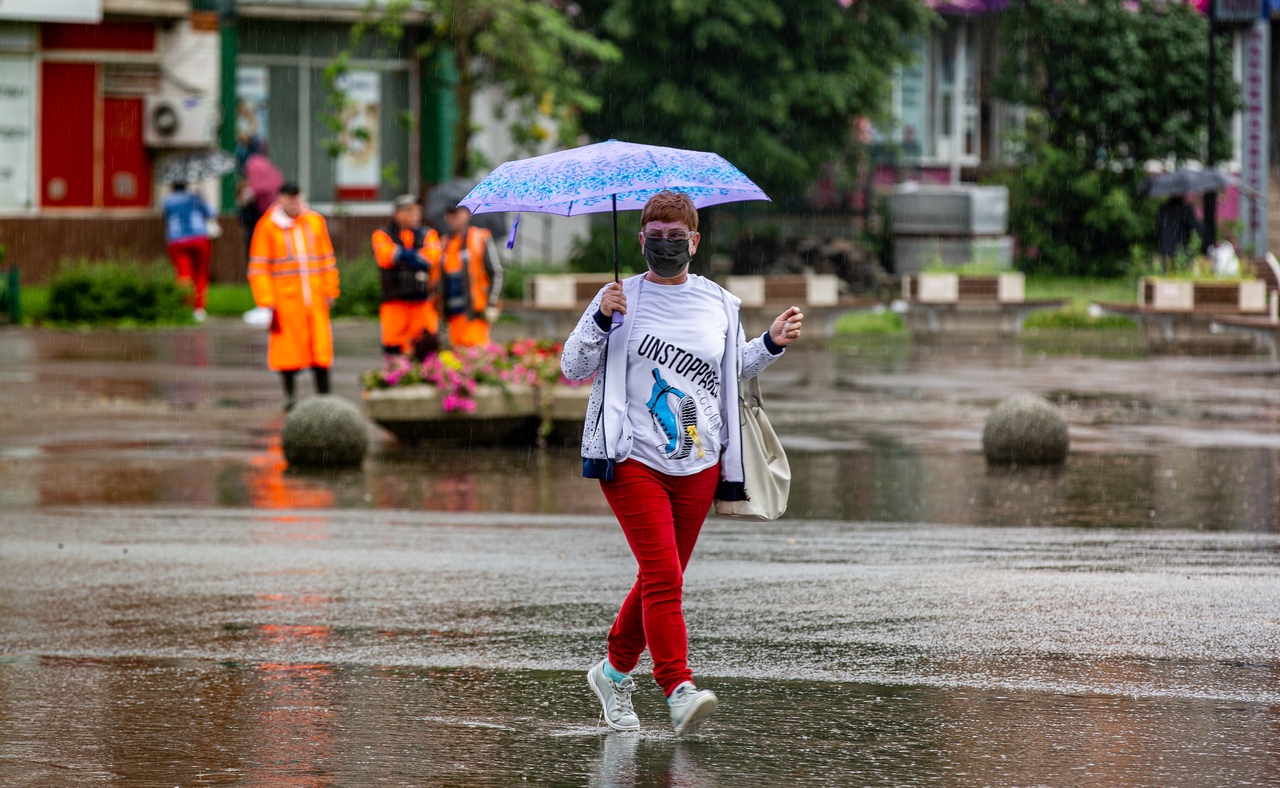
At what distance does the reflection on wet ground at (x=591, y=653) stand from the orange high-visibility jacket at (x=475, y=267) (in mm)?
6310

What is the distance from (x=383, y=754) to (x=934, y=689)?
204 centimetres

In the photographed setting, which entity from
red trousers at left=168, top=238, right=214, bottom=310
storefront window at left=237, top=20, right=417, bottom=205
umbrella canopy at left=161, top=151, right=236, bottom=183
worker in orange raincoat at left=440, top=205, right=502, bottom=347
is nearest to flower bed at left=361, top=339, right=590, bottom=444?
worker in orange raincoat at left=440, top=205, right=502, bottom=347

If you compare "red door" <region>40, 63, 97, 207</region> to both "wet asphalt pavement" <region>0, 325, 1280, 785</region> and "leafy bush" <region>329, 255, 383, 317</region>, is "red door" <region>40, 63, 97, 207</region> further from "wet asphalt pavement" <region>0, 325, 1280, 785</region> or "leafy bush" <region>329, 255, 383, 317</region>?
"wet asphalt pavement" <region>0, 325, 1280, 785</region>

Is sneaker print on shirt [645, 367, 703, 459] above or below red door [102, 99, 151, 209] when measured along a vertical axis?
below

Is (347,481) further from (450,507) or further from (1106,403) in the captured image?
(1106,403)

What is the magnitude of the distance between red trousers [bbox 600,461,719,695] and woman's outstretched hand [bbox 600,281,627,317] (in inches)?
19.3

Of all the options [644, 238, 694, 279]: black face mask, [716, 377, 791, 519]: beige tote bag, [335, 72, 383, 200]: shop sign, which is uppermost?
[335, 72, 383, 200]: shop sign

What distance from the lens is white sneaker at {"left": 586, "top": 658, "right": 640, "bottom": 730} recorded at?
249 inches

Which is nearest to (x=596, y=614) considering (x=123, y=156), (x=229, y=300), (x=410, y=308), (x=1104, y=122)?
(x=410, y=308)

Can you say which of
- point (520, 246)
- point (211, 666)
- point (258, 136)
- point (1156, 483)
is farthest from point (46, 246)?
point (211, 666)

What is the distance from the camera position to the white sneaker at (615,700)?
632cm

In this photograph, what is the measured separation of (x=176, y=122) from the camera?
30.5m

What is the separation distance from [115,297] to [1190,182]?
15.5 meters

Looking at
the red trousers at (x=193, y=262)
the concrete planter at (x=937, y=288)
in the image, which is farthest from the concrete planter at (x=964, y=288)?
the red trousers at (x=193, y=262)
